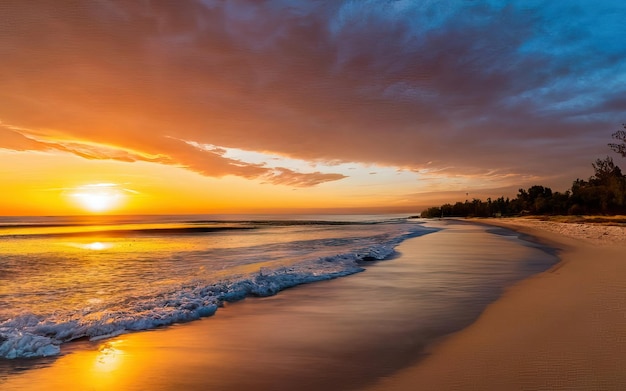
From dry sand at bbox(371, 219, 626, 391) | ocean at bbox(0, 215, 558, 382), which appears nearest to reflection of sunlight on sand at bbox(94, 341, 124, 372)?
ocean at bbox(0, 215, 558, 382)

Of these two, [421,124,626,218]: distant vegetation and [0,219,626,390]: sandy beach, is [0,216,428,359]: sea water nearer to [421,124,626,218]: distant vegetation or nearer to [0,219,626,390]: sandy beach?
[0,219,626,390]: sandy beach

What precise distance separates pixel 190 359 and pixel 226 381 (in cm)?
112

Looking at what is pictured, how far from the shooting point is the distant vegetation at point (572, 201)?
277ft

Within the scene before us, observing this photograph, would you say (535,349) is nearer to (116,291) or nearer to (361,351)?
(361,351)

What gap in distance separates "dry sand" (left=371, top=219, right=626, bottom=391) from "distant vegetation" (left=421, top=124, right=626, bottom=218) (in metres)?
81.7

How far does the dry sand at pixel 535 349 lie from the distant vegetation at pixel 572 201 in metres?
81.7

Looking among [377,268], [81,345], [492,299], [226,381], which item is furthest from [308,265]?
[226,381]

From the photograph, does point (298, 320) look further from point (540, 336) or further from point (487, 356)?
point (540, 336)

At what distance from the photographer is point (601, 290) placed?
10016 millimetres

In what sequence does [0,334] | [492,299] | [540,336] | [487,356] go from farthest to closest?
[492,299] → [0,334] → [540,336] → [487,356]

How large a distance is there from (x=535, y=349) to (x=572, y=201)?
397 feet

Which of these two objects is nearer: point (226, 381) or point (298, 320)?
point (226, 381)

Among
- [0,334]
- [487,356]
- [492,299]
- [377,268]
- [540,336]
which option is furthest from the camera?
[377,268]

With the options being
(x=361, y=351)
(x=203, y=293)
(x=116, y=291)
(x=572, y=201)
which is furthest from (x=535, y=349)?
(x=572, y=201)
